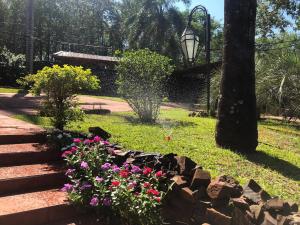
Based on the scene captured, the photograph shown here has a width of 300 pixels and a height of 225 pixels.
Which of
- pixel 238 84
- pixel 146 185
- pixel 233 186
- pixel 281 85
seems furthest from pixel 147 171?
pixel 281 85

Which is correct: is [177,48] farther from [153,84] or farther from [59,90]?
[59,90]

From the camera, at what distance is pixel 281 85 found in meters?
11.9

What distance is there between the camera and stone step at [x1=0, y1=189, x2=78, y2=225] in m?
4.07

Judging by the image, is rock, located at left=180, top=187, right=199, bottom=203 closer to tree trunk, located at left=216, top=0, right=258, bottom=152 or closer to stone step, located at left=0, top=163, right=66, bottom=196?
stone step, located at left=0, top=163, right=66, bottom=196

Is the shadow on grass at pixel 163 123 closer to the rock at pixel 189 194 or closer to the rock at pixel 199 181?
the rock at pixel 199 181

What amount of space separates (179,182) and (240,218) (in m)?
0.75

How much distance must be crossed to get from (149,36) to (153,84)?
2178 cm

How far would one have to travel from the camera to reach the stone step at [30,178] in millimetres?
4613

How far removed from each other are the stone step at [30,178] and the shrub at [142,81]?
224 inches

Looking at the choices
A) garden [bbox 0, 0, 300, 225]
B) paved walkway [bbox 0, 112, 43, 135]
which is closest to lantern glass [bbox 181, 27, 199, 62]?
garden [bbox 0, 0, 300, 225]

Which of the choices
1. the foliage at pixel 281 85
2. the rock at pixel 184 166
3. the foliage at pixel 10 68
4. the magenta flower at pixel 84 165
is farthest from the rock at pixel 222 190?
the foliage at pixel 10 68

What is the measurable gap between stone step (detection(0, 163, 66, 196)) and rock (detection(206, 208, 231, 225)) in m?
1.78

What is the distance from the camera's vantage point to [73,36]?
41344 mm

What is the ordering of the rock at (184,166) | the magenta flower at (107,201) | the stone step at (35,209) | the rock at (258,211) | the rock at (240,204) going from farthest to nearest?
the rock at (184,166) < the rock at (240,204) < the rock at (258,211) < the magenta flower at (107,201) < the stone step at (35,209)
